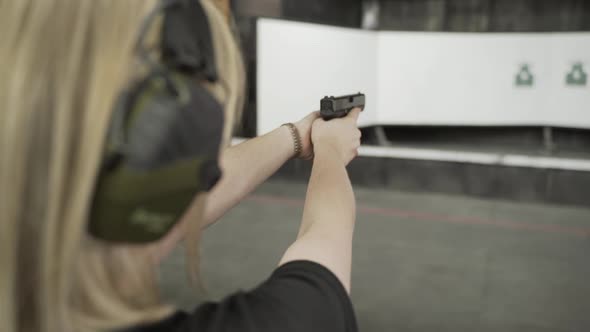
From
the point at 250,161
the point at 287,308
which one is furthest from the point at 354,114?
the point at 287,308

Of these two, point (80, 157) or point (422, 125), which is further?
point (422, 125)

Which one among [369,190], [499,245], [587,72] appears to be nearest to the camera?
[499,245]

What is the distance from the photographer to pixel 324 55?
4.44 m

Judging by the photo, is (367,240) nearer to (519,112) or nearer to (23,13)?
(519,112)

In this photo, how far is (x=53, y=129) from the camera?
18.3 inches

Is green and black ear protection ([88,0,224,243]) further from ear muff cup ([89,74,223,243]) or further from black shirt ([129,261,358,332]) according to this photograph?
black shirt ([129,261,358,332])

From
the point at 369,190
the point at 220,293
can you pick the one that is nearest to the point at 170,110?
the point at 220,293

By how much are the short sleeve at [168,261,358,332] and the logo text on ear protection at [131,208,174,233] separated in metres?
0.14

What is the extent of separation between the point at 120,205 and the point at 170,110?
3.6 inches

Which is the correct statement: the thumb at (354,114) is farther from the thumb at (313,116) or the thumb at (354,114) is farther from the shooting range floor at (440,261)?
the shooting range floor at (440,261)

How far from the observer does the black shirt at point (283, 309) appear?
588 mm

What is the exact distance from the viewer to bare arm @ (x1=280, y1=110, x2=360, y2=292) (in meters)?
0.71

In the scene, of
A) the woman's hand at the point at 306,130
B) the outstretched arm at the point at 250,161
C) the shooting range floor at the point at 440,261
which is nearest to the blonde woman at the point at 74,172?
the outstretched arm at the point at 250,161

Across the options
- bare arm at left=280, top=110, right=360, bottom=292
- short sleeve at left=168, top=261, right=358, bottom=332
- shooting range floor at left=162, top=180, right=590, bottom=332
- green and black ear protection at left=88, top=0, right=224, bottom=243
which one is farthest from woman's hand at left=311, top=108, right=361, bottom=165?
shooting range floor at left=162, top=180, right=590, bottom=332
